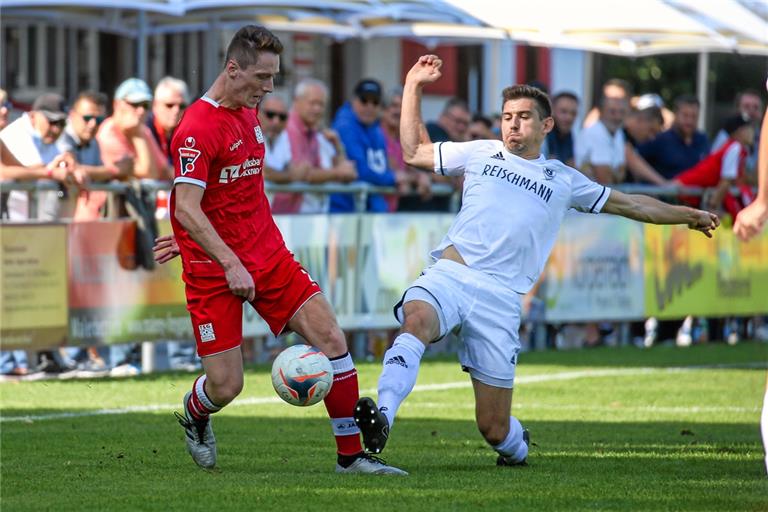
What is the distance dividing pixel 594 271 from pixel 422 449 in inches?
340

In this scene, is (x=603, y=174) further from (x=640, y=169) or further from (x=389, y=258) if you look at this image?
(x=389, y=258)

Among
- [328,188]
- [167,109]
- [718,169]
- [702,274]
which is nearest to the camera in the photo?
[167,109]

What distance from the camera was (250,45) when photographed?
27.8 ft

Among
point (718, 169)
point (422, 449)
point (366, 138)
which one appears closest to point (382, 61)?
point (718, 169)

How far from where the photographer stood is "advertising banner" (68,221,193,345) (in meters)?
13.8

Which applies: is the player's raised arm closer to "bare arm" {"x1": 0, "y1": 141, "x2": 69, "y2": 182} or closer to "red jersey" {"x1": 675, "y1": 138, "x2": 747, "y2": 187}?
"bare arm" {"x1": 0, "y1": 141, "x2": 69, "y2": 182}

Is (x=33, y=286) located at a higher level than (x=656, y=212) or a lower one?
lower

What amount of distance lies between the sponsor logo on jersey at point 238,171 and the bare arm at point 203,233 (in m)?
0.22

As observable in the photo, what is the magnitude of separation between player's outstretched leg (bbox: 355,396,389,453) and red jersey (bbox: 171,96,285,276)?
1.15 m

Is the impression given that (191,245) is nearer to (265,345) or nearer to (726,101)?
(265,345)

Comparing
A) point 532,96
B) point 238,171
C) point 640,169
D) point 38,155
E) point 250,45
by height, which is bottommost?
point 640,169

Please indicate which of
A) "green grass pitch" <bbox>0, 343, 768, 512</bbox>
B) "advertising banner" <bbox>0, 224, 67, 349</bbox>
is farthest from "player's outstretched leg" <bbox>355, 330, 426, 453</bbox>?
"advertising banner" <bbox>0, 224, 67, 349</bbox>

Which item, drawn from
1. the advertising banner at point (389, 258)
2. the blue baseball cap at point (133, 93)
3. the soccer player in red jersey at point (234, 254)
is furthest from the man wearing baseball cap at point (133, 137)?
the soccer player in red jersey at point (234, 254)

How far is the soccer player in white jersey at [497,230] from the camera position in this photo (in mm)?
9047
